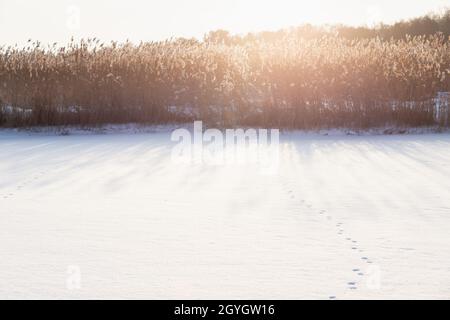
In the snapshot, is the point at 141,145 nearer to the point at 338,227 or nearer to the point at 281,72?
the point at 281,72

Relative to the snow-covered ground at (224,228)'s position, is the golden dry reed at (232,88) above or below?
above

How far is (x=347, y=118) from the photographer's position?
9.50 metres

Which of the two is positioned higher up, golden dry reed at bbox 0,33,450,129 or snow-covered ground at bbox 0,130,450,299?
golden dry reed at bbox 0,33,450,129

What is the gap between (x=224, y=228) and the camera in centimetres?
352

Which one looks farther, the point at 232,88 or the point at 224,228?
the point at 232,88

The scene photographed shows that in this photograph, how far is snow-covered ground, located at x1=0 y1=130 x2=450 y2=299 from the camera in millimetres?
2584

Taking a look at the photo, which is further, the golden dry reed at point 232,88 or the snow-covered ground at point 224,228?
the golden dry reed at point 232,88

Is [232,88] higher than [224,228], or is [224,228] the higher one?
[232,88]

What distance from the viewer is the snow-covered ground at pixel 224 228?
2.58 meters

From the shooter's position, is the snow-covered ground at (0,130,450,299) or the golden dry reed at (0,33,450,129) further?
the golden dry reed at (0,33,450,129)

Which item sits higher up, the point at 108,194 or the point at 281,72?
the point at 281,72

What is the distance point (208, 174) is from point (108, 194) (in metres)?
1.14

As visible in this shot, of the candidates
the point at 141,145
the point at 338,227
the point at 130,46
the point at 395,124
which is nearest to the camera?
the point at 338,227

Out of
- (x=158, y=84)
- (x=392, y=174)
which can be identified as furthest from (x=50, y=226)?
(x=158, y=84)
